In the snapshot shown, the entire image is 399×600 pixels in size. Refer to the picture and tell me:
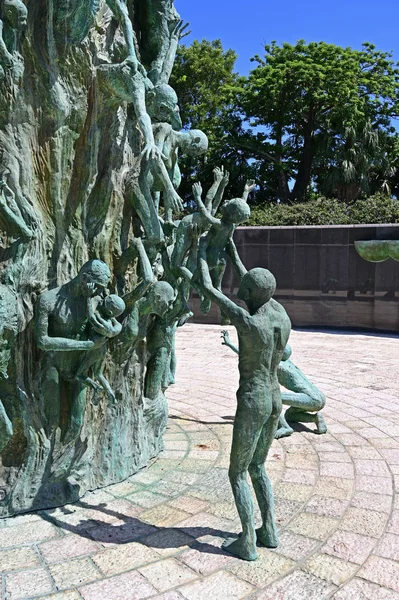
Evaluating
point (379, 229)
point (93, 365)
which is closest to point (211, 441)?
point (93, 365)

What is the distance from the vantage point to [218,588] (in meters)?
3.34

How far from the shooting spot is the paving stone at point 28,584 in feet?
10.8

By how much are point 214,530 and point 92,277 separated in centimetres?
208

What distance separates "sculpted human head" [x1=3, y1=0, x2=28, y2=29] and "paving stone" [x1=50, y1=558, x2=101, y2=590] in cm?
368

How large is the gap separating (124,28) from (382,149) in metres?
24.9

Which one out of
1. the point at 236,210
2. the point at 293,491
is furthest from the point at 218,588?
the point at 236,210

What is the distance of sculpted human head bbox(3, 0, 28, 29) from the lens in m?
3.77

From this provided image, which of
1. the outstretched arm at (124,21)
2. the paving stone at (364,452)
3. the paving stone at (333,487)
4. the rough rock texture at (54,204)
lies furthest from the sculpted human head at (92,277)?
the paving stone at (364,452)

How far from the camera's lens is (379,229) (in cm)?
1434

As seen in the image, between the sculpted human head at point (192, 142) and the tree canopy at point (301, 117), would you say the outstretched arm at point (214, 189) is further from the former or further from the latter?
the tree canopy at point (301, 117)

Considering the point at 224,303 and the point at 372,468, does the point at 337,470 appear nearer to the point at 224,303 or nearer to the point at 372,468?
the point at 372,468

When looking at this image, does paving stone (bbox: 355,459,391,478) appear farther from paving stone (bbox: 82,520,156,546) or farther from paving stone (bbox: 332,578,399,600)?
paving stone (bbox: 82,520,156,546)

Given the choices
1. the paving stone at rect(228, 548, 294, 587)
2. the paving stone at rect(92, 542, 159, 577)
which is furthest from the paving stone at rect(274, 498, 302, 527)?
the paving stone at rect(92, 542, 159, 577)

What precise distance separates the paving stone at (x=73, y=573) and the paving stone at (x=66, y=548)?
78mm
